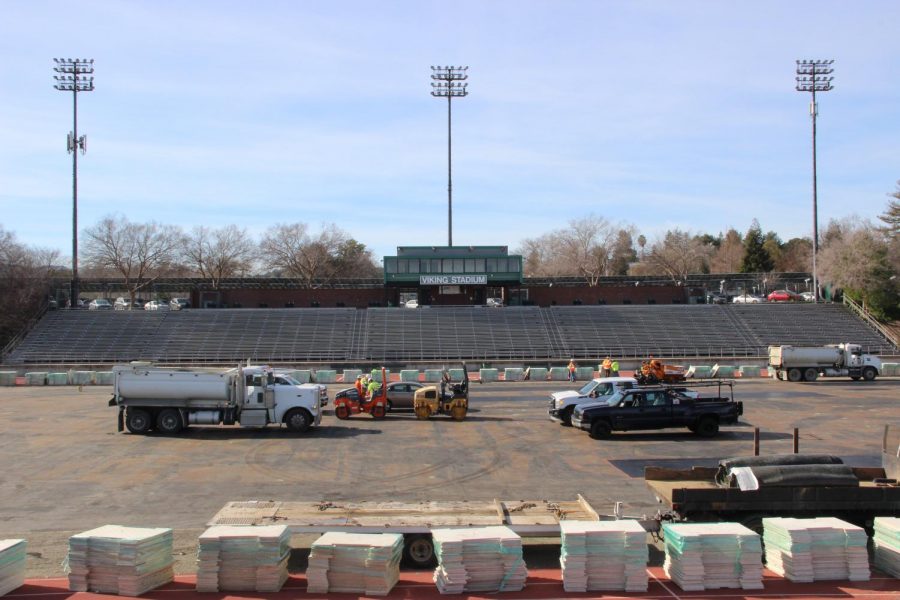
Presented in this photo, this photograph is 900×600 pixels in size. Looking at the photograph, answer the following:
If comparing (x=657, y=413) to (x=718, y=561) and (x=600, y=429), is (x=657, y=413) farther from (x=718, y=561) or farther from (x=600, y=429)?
(x=718, y=561)

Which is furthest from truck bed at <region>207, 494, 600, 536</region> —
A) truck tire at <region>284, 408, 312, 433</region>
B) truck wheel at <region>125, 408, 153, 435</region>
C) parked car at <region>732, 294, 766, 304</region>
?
parked car at <region>732, 294, 766, 304</region>

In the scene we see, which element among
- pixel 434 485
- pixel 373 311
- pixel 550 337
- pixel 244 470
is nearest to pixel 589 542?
pixel 434 485

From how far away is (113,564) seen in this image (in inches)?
405

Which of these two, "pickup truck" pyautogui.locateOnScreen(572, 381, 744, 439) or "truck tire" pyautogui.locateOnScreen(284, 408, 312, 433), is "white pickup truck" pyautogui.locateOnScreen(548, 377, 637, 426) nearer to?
"pickup truck" pyautogui.locateOnScreen(572, 381, 744, 439)

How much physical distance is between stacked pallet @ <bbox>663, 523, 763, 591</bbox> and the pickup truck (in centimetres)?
1280

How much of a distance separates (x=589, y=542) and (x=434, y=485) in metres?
7.31

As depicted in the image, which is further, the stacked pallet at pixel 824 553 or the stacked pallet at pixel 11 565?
the stacked pallet at pixel 824 553

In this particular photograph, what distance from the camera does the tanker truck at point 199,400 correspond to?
24312 millimetres

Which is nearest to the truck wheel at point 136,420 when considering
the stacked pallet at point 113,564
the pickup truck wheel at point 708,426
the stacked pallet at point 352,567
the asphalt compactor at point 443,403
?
the asphalt compactor at point 443,403

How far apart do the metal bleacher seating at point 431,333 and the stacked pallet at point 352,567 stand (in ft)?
141

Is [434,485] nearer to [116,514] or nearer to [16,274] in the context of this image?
[116,514]

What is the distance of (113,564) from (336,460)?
33.4 feet

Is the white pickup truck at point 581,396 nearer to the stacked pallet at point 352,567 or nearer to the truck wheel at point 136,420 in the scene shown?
the truck wheel at point 136,420

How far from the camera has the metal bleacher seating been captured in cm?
5431
